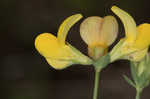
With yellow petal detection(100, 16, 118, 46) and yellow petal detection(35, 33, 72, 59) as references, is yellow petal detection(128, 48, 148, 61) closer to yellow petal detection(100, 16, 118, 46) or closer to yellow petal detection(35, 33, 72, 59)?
yellow petal detection(100, 16, 118, 46)

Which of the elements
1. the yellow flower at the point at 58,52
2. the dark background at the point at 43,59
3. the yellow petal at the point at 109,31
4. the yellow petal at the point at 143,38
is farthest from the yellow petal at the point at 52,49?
the dark background at the point at 43,59

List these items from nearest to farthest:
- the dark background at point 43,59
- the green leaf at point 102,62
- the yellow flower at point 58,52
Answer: the green leaf at point 102,62 → the yellow flower at point 58,52 → the dark background at point 43,59

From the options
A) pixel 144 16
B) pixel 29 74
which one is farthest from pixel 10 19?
pixel 144 16

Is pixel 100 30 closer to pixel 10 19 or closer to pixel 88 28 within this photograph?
pixel 88 28

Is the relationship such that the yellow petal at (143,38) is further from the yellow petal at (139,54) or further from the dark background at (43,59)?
the dark background at (43,59)

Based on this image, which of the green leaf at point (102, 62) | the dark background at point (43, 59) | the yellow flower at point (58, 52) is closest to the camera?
the green leaf at point (102, 62)

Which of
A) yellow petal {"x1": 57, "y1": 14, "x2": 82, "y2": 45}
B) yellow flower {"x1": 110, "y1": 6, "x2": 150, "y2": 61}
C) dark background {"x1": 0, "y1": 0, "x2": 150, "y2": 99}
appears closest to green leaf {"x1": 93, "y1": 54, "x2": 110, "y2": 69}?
yellow flower {"x1": 110, "y1": 6, "x2": 150, "y2": 61}

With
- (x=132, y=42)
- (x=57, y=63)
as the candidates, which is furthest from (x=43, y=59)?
(x=132, y=42)
